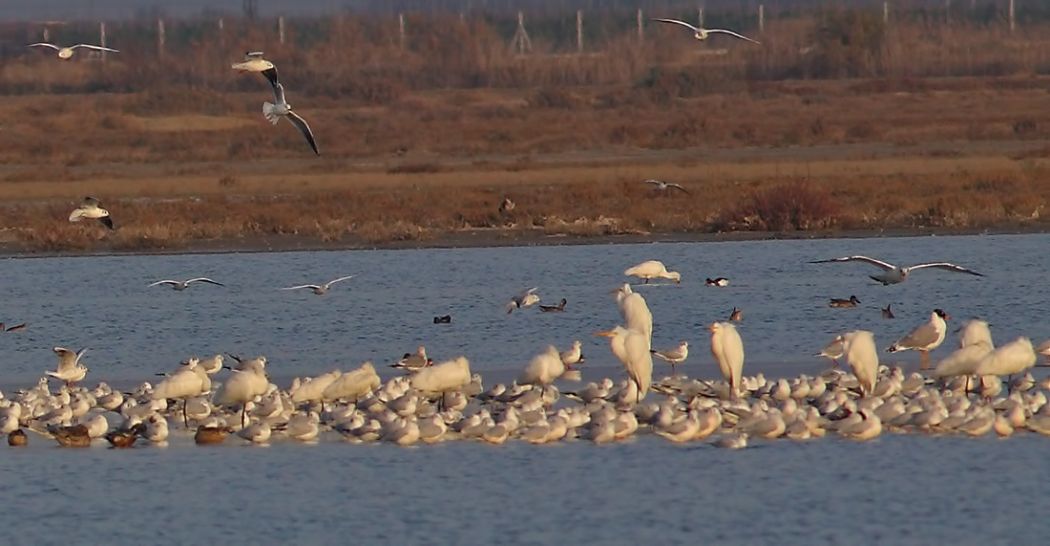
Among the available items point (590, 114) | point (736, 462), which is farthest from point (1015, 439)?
point (590, 114)

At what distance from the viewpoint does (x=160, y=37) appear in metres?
A: 71.9

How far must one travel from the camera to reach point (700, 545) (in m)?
10.3

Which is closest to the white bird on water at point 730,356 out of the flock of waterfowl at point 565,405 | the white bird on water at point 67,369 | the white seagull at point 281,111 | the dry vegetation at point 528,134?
the flock of waterfowl at point 565,405

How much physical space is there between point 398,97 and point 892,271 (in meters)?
36.7

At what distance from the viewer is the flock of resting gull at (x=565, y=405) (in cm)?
1264

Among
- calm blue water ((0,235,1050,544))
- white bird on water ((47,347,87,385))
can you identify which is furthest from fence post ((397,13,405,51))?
white bird on water ((47,347,87,385))

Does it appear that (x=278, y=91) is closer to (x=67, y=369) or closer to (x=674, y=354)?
(x=67, y=369)

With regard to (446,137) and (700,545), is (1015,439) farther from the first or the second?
(446,137)

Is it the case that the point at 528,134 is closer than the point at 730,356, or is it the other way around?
the point at 730,356

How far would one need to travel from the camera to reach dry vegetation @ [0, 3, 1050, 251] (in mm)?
27906

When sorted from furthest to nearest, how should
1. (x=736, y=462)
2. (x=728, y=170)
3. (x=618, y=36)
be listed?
(x=618, y=36), (x=728, y=170), (x=736, y=462)

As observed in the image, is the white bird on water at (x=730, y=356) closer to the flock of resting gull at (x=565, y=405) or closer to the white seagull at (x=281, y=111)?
the flock of resting gull at (x=565, y=405)

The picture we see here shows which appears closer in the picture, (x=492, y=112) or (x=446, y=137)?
(x=446, y=137)

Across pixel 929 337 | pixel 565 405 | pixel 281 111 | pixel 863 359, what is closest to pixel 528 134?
pixel 281 111
